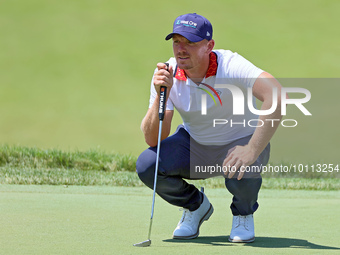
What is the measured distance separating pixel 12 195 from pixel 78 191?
724 mm

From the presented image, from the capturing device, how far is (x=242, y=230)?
3.37m

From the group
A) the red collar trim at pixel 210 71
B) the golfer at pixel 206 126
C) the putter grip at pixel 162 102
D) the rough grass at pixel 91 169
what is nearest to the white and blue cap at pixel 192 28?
the golfer at pixel 206 126

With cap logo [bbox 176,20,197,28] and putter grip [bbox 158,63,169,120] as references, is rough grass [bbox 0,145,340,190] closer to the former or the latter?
putter grip [bbox 158,63,169,120]

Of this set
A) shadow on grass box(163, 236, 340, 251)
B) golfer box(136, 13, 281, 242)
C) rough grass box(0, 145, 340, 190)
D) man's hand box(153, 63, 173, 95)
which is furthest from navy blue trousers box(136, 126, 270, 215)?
rough grass box(0, 145, 340, 190)

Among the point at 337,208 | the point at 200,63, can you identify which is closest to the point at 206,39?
the point at 200,63

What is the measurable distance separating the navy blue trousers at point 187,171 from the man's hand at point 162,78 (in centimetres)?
50

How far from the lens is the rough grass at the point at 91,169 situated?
6.30 m

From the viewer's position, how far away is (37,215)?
3990 millimetres

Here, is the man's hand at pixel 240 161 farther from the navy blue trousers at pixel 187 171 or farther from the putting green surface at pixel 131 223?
the putting green surface at pixel 131 223

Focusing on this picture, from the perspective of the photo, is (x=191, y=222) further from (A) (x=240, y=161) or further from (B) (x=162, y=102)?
(B) (x=162, y=102)

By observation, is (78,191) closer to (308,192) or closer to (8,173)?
(8,173)

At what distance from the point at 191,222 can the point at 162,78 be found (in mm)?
890

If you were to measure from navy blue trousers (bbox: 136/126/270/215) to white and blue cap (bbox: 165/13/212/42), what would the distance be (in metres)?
0.70

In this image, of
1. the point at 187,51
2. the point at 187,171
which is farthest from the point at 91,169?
the point at 187,51
